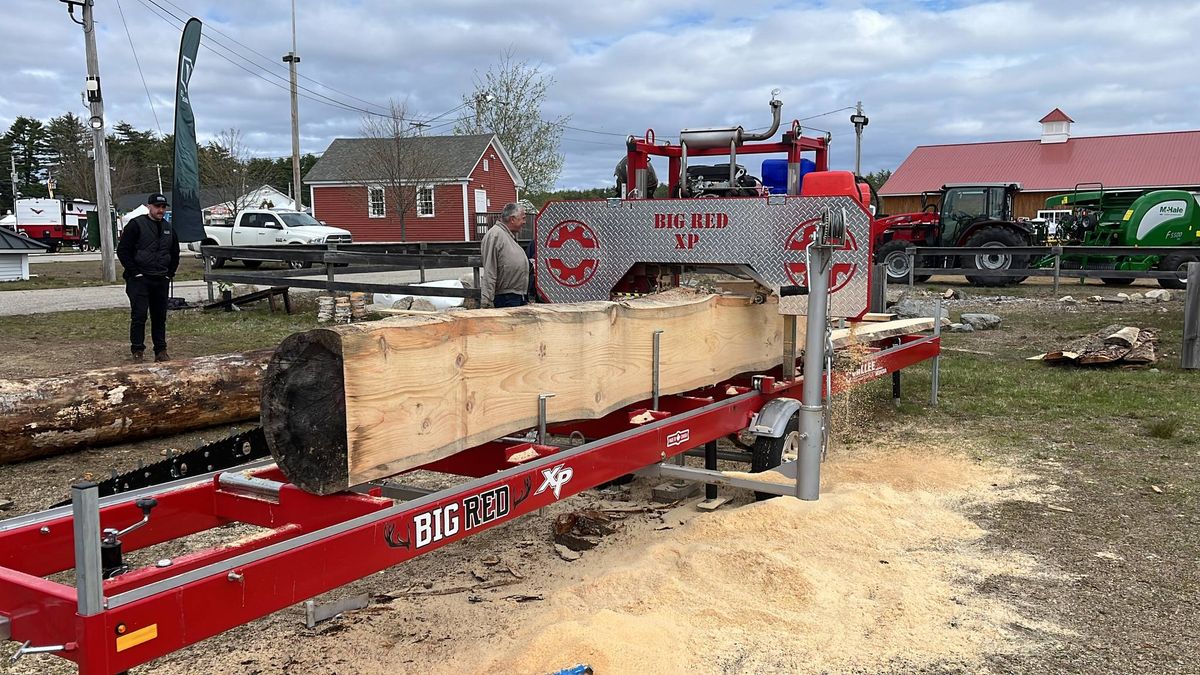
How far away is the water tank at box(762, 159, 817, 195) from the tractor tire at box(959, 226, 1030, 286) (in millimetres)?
14776

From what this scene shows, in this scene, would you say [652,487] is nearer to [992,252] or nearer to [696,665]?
[696,665]

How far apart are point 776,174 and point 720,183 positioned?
0.50 metres

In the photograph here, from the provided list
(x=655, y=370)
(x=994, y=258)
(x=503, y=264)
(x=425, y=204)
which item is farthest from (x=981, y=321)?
(x=425, y=204)

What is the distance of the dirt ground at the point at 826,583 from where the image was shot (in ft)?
10.4

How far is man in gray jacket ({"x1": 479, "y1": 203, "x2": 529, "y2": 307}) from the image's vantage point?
7.08 metres

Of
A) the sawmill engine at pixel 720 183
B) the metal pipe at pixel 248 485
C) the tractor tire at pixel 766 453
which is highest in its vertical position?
the sawmill engine at pixel 720 183

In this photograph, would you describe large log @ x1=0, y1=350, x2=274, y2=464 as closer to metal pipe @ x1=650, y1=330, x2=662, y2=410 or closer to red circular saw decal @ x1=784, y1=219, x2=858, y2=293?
metal pipe @ x1=650, y1=330, x2=662, y2=410

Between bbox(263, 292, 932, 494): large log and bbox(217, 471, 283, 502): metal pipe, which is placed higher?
bbox(263, 292, 932, 494): large log

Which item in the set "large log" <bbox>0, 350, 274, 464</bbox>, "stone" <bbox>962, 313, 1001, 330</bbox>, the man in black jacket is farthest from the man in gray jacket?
"stone" <bbox>962, 313, 1001, 330</bbox>

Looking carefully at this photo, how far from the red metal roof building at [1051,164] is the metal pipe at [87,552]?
39.3 m

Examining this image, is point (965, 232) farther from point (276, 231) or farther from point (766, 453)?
point (276, 231)

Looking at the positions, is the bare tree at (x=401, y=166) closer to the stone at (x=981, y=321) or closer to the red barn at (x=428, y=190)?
the red barn at (x=428, y=190)

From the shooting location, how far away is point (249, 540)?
8.18 ft

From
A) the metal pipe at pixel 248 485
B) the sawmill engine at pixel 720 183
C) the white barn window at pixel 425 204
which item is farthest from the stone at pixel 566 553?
the white barn window at pixel 425 204
